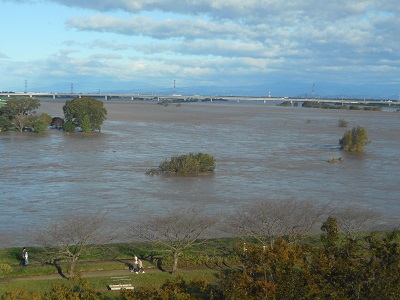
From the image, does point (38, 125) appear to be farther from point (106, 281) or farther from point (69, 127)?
point (106, 281)

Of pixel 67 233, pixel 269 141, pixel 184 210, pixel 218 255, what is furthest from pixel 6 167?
pixel 269 141

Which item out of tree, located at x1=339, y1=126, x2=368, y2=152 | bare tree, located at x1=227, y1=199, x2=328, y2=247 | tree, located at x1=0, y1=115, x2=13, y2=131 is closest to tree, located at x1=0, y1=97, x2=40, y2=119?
tree, located at x1=0, y1=115, x2=13, y2=131

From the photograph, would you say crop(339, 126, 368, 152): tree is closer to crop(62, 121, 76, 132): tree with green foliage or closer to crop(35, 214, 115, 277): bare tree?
crop(62, 121, 76, 132): tree with green foliage

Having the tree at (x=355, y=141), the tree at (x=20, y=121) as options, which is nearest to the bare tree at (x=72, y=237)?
the tree at (x=355, y=141)

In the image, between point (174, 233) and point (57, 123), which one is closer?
point (174, 233)

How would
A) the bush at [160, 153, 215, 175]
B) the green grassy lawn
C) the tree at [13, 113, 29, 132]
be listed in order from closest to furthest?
the green grassy lawn < the bush at [160, 153, 215, 175] < the tree at [13, 113, 29, 132]

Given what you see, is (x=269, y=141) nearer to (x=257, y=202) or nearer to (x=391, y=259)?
(x=257, y=202)

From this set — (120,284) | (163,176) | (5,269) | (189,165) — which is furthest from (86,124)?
(120,284)
